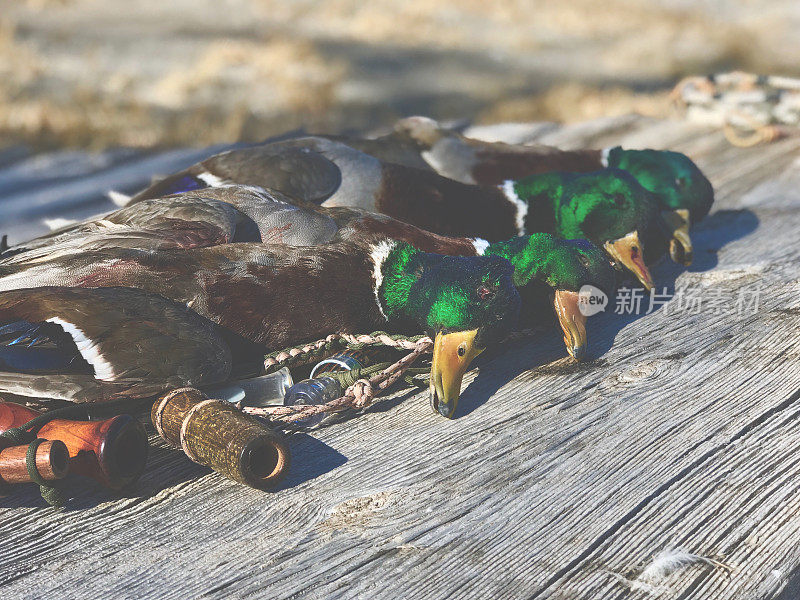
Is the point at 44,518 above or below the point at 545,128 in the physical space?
below

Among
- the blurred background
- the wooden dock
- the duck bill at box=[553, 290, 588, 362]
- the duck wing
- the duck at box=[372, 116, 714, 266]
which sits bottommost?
the wooden dock

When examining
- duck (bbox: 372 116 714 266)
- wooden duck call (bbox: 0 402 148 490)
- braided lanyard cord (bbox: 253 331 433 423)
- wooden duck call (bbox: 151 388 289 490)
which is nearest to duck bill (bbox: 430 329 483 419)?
braided lanyard cord (bbox: 253 331 433 423)

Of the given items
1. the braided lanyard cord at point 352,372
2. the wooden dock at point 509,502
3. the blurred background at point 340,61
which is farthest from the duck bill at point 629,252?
the blurred background at point 340,61

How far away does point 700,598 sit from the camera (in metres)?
1.44

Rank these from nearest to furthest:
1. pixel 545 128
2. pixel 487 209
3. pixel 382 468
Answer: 1. pixel 382 468
2. pixel 487 209
3. pixel 545 128

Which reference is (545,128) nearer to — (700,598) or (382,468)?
(382,468)

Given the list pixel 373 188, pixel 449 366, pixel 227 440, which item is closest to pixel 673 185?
pixel 373 188

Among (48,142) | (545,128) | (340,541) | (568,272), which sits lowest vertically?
(340,541)

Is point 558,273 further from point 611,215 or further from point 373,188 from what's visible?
point 373,188

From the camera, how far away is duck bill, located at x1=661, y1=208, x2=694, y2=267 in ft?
10.7

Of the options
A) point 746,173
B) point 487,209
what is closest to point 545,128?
point 746,173

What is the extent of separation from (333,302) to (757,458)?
1.19 m

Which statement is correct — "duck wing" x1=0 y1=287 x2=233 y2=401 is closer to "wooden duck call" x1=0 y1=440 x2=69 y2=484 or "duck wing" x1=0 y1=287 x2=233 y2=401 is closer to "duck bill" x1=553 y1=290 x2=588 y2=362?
"wooden duck call" x1=0 y1=440 x2=69 y2=484

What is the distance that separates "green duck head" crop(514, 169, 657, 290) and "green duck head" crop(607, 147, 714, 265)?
0.23 m
